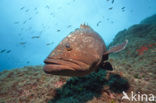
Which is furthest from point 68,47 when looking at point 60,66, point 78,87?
point 78,87

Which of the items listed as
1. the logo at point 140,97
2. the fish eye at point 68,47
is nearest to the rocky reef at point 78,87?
the logo at point 140,97

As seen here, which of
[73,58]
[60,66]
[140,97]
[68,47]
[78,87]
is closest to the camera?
[60,66]

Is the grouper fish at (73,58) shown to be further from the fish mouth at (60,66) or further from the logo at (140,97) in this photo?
the logo at (140,97)

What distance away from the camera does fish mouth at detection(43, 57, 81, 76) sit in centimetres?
226

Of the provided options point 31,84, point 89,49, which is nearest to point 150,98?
point 89,49

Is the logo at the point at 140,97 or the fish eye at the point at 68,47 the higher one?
the fish eye at the point at 68,47

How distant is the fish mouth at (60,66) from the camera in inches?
88.9

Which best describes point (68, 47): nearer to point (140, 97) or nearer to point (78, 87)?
point (78, 87)

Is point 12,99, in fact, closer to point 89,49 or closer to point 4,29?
point 89,49

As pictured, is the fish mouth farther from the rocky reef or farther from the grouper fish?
the rocky reef

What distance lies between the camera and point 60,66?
2.27 meters

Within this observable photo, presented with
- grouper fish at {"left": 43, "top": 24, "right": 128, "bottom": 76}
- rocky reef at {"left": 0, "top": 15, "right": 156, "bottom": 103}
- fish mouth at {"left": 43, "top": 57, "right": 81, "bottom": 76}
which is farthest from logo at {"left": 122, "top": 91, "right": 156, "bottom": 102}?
fish mouth at {"left": 43, "top": 57, "right": 81, "bottom": 76}

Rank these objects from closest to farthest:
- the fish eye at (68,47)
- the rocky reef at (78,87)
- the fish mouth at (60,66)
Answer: the fish mouth at (60,66)
the fish eye at (68,47)
the rocky reef at (78,87)

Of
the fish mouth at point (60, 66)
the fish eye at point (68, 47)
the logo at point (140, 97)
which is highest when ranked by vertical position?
the fish eye at point (68, 47)
